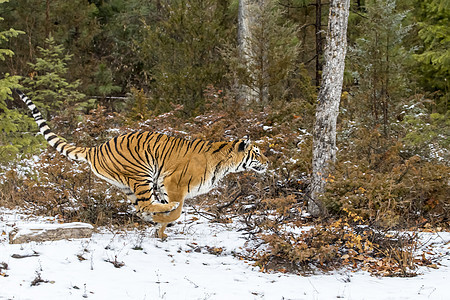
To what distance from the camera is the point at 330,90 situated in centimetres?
778

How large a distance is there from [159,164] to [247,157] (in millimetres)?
1284

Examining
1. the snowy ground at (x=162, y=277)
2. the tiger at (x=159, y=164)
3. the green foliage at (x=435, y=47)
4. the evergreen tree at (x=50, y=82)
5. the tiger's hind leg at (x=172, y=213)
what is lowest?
the snowy ground at (x=162, y=277)

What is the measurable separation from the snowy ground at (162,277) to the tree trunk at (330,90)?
84.1 inches

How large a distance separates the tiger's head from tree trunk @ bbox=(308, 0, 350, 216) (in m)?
1.33

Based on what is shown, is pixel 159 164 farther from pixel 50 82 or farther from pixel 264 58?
pixel 50 82

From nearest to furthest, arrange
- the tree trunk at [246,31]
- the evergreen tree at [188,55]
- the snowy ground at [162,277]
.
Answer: the snowy ground at [162,277]
the tree trunk at [246,31]
the evergreen tree at [188,55]

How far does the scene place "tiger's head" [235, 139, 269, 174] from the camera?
6887 millimetres

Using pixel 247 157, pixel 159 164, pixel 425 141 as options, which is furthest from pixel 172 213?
pixel 425 141

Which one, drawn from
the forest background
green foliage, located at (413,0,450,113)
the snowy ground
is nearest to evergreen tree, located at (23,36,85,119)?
the forest background

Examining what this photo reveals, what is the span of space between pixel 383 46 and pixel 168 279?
27.3 feet

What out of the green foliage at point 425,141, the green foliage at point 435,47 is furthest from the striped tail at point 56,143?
the green foliage at point 435,47

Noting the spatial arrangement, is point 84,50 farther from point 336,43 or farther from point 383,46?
point 336,43

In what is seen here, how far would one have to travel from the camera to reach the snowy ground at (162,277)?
191 inches

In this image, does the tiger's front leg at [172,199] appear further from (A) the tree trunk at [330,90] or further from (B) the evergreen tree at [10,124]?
(B) the evergreen tree at [10,124]
